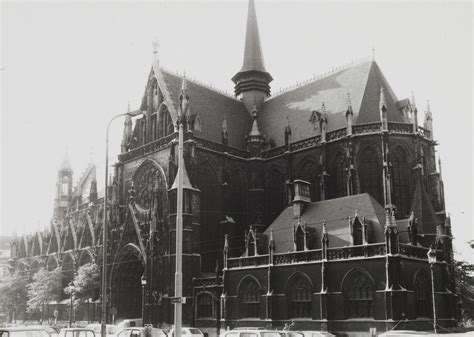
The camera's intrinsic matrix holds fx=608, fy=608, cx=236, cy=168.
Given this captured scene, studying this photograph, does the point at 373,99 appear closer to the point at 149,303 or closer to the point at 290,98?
the point at 290,98

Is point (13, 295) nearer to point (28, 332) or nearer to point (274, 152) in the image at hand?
point (274, 152)

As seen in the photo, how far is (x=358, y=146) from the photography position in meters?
49.7

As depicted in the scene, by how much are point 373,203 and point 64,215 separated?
53843mm

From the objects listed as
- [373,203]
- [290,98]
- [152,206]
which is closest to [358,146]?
[373,203]

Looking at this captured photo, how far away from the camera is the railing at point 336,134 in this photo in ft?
167

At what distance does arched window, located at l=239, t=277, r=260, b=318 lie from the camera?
1722 inches

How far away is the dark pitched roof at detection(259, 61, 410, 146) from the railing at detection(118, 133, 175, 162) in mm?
10968

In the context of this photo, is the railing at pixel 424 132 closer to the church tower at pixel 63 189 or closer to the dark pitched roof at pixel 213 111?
the dark pitched roof at pixel 213 111

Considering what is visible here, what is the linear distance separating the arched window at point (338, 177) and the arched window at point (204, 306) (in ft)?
43.8

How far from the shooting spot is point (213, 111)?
5909cm

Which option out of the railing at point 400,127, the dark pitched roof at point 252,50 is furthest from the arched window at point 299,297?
the dark pitched roof at point 252,50


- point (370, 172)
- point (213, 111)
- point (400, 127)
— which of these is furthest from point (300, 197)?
point (213, 111)

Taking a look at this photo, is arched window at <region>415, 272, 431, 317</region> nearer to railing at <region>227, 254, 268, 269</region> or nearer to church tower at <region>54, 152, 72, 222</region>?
railing at <region>227, 254, 268, 269</region>

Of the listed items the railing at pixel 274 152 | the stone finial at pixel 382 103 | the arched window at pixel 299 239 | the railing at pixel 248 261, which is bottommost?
the railing at pixel 248 261
